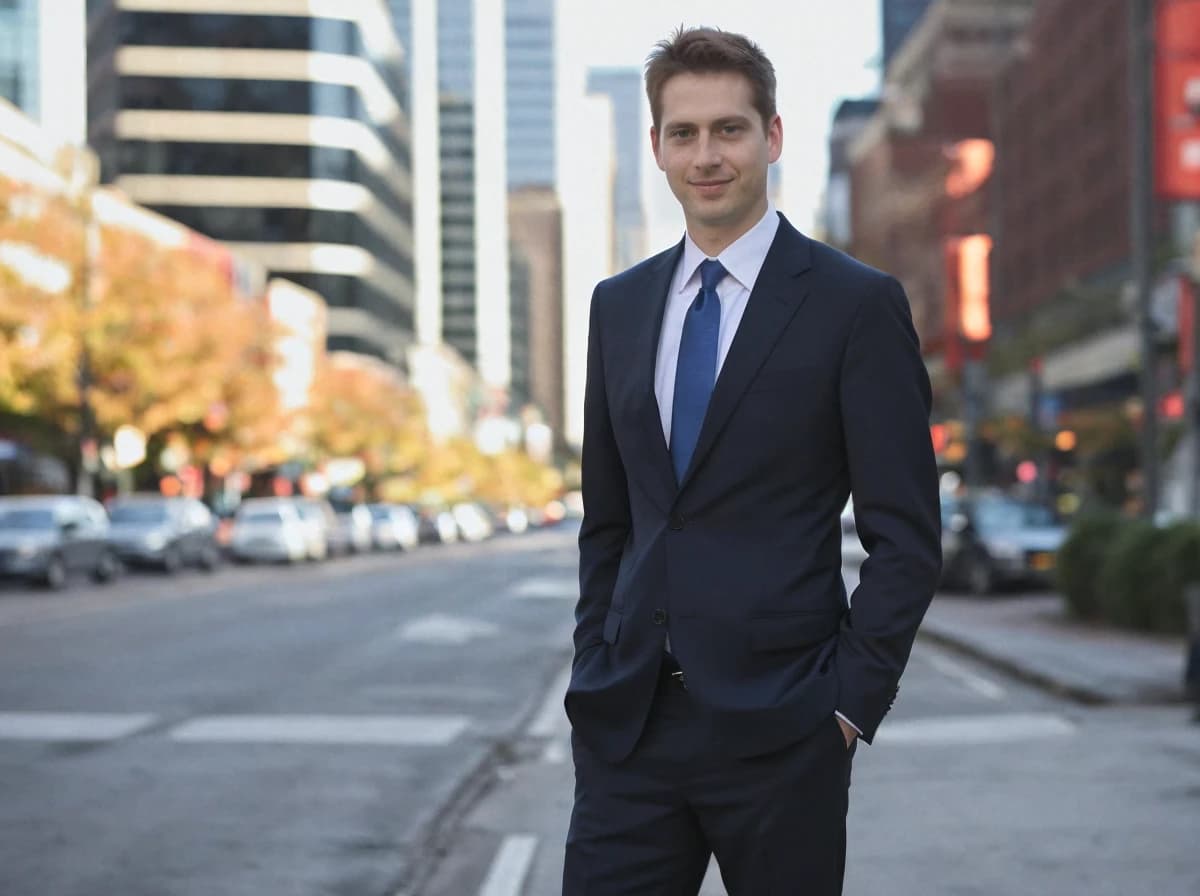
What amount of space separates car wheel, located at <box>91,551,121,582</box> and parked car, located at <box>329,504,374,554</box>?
68.4 ft

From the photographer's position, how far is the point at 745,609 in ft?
10.2

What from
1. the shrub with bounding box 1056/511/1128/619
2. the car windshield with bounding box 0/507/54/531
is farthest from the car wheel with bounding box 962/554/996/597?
the car windshield with bounding box 0/507/54/531

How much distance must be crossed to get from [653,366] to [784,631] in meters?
0.52

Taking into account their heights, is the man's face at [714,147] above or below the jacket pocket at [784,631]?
above

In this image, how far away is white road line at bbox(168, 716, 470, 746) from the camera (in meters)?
10.9

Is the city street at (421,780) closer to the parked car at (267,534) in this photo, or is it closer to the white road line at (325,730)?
the white road line at (325,730)

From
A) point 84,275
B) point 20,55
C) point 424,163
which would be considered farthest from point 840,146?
point 84,275

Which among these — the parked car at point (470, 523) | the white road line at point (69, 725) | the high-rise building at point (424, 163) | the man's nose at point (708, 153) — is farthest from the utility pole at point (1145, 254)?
the high-rise building at point (424, 163)

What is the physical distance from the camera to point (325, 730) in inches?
448

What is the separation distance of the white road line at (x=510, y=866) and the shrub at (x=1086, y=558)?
13.0 metres

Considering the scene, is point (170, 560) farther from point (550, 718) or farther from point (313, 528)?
point (550, 718)

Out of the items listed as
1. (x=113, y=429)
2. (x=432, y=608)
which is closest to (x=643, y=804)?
(x=432, y=608)

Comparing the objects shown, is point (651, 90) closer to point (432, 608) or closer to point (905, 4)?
point (432, 608)

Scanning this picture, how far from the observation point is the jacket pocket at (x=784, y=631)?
3.10m
